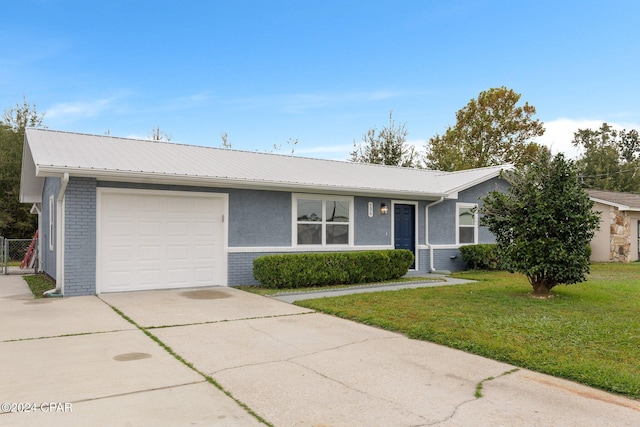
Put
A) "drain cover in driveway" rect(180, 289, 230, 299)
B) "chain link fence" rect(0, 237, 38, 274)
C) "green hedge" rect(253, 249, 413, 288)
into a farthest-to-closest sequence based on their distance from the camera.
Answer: "chain link fence" rect(0, 237, 38, 274), "green hedge" rect(253, 249, 413, 288), "drain cover in driveway" rect(180, 289, 230, 299)

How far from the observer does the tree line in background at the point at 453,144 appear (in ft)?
80.2

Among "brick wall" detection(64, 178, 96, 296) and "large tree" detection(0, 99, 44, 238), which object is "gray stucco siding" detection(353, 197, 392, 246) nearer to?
"brick wall" detection(64, 178, 96, 296)

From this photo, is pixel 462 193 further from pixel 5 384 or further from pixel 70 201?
pixel 5 384

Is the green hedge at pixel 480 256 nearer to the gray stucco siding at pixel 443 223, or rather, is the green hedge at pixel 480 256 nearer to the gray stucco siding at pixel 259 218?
the gray stucco siding at pixel 443 223

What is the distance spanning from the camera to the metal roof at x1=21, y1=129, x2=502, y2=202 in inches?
367

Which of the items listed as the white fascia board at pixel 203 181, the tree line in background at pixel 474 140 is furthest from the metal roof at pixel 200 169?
the tree line in background at pixel 474 140

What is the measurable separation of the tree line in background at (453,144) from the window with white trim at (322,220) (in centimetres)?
1834

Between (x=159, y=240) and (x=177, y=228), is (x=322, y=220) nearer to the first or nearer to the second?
(x=177, y=228)

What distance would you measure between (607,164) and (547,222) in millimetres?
38450

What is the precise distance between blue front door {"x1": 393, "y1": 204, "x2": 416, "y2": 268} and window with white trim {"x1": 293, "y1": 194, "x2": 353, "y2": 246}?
1809mm

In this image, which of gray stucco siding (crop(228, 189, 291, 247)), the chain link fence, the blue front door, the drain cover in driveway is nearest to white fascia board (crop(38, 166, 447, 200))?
gray stucco siding (crop(228, 189, 291, 247))

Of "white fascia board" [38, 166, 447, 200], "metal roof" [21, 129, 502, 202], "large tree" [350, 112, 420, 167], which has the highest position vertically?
"large tree" [350, 112, 420, 167]

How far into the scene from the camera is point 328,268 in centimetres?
1091

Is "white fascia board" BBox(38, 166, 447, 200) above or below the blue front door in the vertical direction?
above
